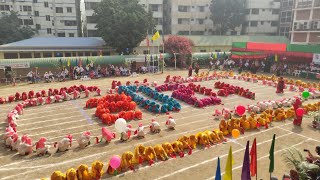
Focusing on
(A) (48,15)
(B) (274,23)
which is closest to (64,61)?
(A) (48,15)

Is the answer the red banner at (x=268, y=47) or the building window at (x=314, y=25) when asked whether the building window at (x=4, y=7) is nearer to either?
the red banner at (x=268, y=47)

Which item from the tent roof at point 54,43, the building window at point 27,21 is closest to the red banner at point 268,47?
the tent roof at point 54,43

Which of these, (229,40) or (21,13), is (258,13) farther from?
(21,13)

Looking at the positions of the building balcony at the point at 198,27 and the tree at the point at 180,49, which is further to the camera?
the building balcony at the point at 198,27

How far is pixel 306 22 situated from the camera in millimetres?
45625

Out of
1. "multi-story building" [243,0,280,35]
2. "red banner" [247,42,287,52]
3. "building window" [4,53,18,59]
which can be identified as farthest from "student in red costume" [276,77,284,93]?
"multi-story building" [243,0,280,35]

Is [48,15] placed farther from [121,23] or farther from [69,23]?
[121,23]

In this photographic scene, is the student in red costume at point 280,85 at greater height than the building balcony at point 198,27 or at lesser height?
lesser


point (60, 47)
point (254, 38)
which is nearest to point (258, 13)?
point (254, 38)

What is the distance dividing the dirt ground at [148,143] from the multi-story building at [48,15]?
34345 mm

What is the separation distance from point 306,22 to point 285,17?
468 inches

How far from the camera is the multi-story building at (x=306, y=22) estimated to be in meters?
43.8

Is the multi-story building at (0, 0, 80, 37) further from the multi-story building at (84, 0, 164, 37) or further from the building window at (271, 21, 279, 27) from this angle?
the building window at (271, 21, 279, 27)

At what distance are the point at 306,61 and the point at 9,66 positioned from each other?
3168 cm
